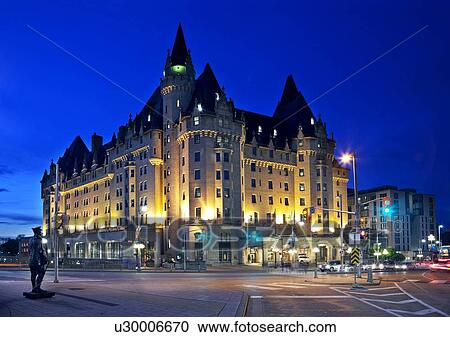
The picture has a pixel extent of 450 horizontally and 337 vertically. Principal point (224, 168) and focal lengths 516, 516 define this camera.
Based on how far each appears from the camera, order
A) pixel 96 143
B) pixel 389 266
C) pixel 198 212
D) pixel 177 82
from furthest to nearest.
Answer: pixel 96 143
pixel 177 82
pixel 198 212
pixel 389 266

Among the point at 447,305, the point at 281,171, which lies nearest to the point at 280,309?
the point at 447,305

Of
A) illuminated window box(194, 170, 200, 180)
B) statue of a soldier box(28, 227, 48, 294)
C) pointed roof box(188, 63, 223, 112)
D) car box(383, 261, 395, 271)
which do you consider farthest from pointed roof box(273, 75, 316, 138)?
statue of a soldier box(28, 227, 48, 294)

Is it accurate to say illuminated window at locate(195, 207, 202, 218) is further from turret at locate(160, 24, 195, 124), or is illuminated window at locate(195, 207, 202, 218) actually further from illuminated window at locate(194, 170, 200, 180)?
turret at locate(160, 24, 195, 124)

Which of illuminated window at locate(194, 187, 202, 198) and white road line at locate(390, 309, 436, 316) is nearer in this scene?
white road line at locate(390, 309, 436, 316)

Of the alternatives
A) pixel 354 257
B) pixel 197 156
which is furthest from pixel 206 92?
pixel 354 257

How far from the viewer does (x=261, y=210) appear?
99688 mm

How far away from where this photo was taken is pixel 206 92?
296ft

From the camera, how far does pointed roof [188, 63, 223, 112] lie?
88.4 meters

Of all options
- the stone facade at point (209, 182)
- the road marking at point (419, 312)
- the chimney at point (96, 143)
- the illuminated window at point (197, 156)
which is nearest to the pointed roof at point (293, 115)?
the stone facade at point (209, 182)

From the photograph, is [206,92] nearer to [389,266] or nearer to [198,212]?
[198,212]
